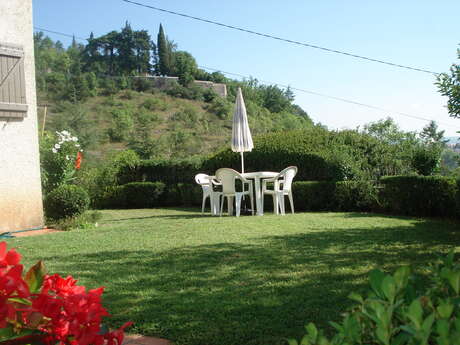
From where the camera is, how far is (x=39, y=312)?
1.08 m

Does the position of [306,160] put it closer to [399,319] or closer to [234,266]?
[234,266]

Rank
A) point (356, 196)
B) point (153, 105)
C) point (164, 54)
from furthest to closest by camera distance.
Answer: point (164, 54), point (153, 105), point (356, 196)

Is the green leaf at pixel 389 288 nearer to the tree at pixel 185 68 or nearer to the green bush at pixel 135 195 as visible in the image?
the green bush at pixel 135 195

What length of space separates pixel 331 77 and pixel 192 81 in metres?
36.2

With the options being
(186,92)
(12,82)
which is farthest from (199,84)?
(12,82)

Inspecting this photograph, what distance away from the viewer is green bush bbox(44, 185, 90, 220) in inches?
316

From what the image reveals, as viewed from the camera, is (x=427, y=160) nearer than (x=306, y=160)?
Yes

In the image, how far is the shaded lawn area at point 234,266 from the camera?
283cm

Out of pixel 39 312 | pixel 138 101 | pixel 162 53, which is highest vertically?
pixel 162 53

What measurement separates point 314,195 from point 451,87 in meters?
6.11

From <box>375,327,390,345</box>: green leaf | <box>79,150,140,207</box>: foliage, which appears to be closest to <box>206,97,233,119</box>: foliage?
<box>79,150,140,207</box>: foliage

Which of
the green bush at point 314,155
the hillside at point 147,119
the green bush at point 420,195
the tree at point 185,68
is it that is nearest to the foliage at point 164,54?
the tree at point 185,68

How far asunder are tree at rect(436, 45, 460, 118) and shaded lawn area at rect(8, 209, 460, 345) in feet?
5.16

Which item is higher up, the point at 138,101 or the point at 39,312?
the point at 138,101
